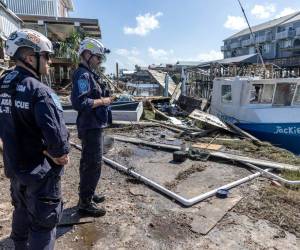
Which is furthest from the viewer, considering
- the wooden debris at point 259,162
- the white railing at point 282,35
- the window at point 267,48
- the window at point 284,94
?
the window at point 267,48

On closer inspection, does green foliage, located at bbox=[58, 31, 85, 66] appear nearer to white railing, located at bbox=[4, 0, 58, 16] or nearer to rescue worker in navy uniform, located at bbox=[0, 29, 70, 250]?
white railing, located at bbox=[4, 0, 58, 16]

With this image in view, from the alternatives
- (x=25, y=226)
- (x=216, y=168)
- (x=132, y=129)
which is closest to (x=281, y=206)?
(x=216, y=168)

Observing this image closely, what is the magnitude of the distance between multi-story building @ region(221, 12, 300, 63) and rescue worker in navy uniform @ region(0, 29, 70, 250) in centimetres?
4997

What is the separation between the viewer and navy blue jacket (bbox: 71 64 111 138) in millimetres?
3641

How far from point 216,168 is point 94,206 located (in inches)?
110

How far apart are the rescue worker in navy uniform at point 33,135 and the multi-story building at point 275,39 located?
50.0m

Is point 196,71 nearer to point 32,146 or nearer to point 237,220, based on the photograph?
point 237,220

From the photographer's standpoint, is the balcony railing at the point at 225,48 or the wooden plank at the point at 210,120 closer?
the wooden plank at the point at 210,120

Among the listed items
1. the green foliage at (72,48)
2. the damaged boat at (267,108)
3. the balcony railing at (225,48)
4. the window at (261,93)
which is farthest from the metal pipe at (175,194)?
the balcony railing at (225,48)

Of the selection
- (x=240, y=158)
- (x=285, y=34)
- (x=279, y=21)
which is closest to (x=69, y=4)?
(x=240, y=158)

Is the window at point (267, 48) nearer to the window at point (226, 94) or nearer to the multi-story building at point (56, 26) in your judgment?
the multi-story building at point (56, 26)

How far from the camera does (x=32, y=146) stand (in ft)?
8.28

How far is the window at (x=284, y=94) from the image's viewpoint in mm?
9469

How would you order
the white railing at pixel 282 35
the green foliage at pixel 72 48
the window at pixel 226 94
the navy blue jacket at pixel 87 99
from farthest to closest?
1. the white railing at pixel 282 35
2. the green foliage at pixel 72 48
3. the window at pixel 226 94
4. the navy blue jacket at pixel 87 99
